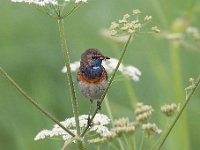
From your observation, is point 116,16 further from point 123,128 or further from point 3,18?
point 123,128

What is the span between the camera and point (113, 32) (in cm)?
429

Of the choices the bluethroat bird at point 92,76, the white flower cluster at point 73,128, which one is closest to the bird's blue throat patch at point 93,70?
the bluethroat bird at point 92,76

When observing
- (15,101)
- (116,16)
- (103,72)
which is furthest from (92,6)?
(103,72)

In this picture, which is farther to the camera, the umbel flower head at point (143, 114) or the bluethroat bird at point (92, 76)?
the umbel flower head at point (143, 114)

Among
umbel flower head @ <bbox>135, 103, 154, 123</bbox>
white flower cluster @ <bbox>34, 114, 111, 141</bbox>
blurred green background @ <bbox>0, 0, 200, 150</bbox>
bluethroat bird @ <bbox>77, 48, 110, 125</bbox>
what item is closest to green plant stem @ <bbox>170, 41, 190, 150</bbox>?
A: blurred green background @ <bbox>0, 0, 200, 150</bbox>

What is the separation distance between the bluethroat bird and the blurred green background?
4.37 ft

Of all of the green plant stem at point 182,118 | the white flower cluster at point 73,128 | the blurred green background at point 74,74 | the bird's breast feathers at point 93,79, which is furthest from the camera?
the blurred green background at point 74,74

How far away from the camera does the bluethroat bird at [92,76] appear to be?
195 inches

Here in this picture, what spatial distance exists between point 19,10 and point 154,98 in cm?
272

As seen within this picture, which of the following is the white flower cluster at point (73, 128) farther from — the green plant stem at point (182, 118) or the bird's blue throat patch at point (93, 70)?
the green plant stem at point (182, 118)

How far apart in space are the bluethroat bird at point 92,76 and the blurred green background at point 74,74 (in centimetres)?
133

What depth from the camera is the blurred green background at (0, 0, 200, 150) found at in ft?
22.4

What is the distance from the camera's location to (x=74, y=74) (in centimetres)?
862

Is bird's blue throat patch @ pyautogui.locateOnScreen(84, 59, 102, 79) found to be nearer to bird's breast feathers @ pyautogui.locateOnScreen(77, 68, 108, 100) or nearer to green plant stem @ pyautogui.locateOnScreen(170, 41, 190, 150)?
bird's breast feathers @ pyautogui.locateOnScreen(77, 68, 108, 100)
